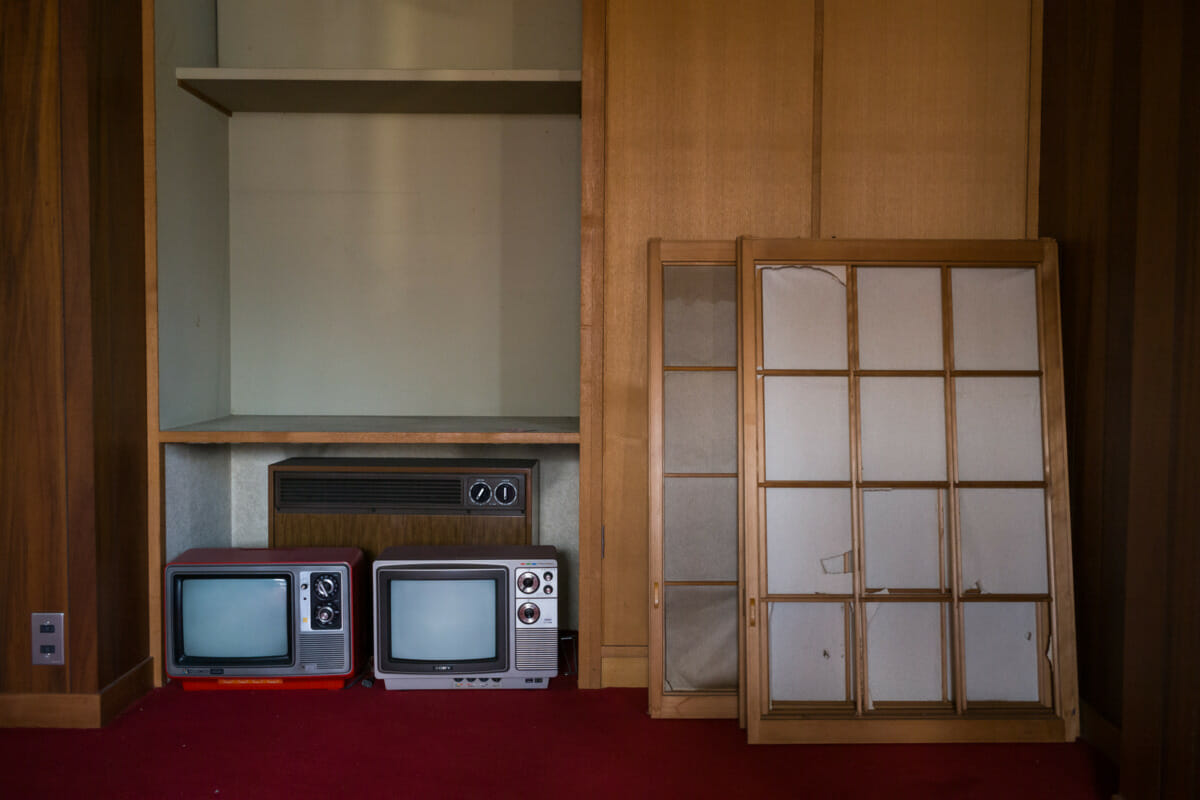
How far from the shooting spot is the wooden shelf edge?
2.38 m

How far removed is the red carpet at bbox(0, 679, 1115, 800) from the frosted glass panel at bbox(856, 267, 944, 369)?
95cm

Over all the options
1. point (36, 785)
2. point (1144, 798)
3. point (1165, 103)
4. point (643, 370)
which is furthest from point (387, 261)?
point (1144, 798)

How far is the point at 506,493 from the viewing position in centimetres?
246

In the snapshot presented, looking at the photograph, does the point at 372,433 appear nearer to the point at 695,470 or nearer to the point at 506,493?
the point at 506,493

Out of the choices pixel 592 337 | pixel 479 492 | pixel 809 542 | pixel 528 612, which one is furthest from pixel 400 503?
pixel 809 542

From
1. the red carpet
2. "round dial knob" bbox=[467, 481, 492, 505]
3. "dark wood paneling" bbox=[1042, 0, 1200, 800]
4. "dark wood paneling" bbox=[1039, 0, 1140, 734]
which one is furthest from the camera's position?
"round dial knob" bbox=[467, 481, 492, 505]

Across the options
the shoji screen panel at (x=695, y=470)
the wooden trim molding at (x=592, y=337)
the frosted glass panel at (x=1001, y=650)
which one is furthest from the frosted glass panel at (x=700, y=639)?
the frosted glass panel at (x=1001, y=650)

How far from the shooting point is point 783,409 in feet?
7.05

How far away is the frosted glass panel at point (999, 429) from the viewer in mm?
2154

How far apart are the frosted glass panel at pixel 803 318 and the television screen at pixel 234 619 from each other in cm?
144

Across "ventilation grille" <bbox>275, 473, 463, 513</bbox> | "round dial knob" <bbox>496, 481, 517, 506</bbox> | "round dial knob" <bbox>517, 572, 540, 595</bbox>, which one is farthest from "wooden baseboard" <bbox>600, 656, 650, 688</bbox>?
"ventilation grille" <bbox>275, 473, 463, 513</bbox>

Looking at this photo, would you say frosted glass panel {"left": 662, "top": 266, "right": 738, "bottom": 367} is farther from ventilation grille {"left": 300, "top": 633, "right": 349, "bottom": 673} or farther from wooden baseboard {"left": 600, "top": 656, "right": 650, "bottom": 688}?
ventilation grille {"left": 300, "top": 633, "right": 349, "bottom": 673}

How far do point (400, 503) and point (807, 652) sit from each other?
1207 millimetres

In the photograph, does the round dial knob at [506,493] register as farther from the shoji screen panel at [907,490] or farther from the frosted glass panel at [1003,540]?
the frosted glass panel at [1003,540]
